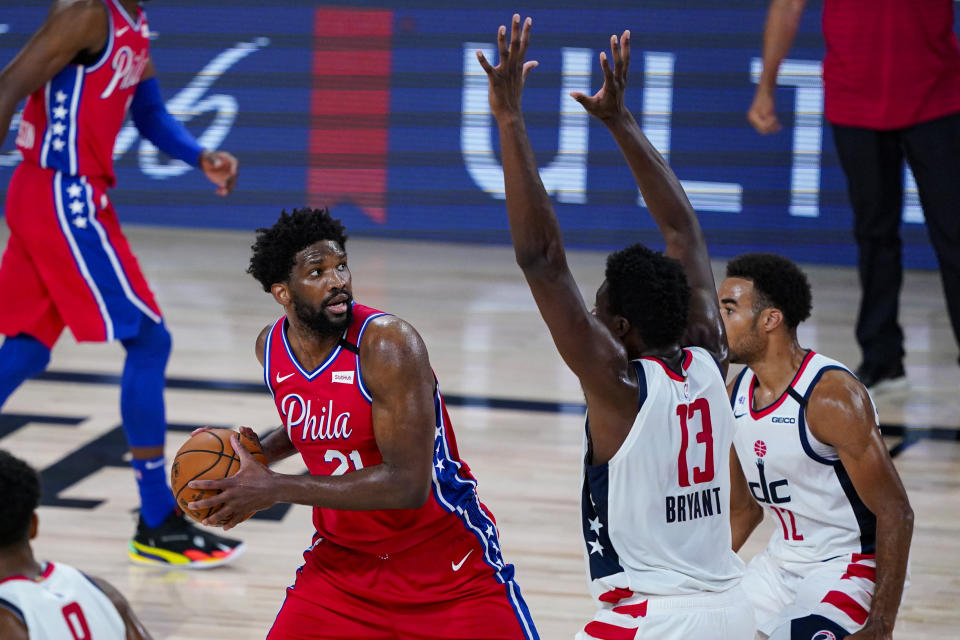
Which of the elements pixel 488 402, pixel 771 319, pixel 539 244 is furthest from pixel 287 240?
pixel 488 402

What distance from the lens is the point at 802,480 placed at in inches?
138

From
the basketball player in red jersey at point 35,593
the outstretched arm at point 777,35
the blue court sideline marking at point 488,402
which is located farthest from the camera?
the outstretched arm at point 777,35

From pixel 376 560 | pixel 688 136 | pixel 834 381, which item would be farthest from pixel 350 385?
pixel 688 136

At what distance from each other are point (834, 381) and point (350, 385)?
121 centimetres

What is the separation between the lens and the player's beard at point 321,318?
325cm

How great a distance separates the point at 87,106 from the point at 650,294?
2.41 m

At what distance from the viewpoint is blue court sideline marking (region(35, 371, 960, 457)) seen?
20.4 ft

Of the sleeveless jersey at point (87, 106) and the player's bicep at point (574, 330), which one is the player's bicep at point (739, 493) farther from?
the sleeveless jersey at point (87, 106)

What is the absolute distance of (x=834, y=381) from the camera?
11.4 ft

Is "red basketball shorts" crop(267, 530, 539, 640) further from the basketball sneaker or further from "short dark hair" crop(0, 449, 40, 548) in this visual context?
the basketball sneaker

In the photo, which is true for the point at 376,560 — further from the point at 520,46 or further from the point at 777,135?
the point at 777,135

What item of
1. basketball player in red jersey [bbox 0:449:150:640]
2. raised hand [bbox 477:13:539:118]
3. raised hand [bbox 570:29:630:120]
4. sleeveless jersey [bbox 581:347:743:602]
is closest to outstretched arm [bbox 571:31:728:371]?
raised hand [bbox 570:29:630:120]

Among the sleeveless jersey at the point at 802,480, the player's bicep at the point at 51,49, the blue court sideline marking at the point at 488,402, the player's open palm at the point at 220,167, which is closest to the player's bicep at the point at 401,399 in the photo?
the sleeveless jersey at the point at 802,480

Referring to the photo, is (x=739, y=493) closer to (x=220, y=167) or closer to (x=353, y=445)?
(x=353, y=445)
